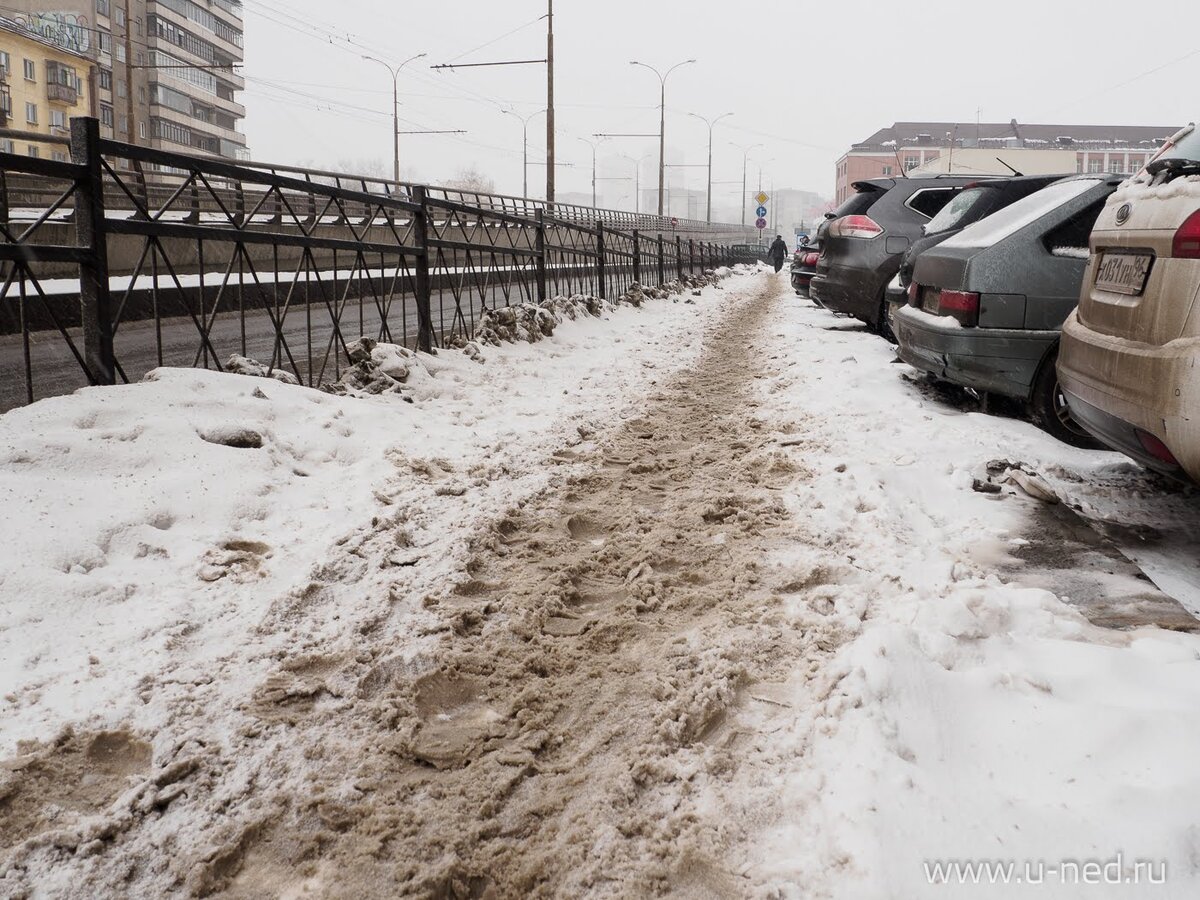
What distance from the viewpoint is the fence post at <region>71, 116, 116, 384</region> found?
14.4 ft

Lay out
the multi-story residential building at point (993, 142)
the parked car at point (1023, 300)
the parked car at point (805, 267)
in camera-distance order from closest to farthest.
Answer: the parked car at point (1023, 300) < the parked car at point (805, 267) < the multi-story residential building at point (993, 142)

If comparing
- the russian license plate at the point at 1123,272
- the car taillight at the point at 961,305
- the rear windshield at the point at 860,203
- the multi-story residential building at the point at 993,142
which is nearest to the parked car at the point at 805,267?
the rear windshield at the point at 860,203

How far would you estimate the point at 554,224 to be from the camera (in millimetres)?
12328

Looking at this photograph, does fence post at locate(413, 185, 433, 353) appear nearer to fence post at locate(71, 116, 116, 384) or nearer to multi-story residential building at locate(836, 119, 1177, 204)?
fence post at locate(71, 116, 116, 384)

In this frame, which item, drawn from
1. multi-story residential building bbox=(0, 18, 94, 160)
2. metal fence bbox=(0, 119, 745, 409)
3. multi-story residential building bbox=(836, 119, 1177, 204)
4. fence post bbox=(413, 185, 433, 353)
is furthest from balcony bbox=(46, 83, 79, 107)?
multi-story residential building bbox=(836, 119, 1177, 204)

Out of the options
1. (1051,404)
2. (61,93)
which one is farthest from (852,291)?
(61,93)

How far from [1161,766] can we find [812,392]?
5.23 meters

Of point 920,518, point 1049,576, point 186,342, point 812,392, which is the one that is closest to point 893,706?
point 1049,576

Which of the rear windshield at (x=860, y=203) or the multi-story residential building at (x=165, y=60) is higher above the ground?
the multi-story residential building at (x=165, y=60)

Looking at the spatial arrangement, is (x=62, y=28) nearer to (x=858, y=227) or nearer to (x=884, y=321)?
(x=858, y=227)

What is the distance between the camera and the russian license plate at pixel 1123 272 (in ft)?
10.6

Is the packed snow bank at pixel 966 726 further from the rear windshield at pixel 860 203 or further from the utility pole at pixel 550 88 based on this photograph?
the utility pole at pixel 550 88

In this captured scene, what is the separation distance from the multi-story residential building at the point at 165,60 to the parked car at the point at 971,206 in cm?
5727

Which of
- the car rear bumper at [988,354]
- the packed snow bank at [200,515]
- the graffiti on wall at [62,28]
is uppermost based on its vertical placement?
the graffiti on wall at [62,28]
